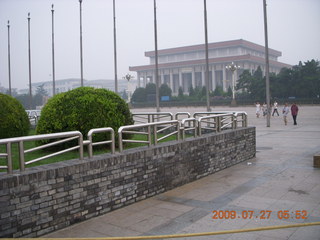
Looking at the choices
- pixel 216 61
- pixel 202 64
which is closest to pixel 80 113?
pixel 216 61

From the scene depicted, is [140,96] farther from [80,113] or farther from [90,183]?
[90,183]

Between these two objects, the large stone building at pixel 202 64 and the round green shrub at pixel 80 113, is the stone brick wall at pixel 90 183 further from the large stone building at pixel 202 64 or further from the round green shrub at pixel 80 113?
the large stone building at pixel 202 64

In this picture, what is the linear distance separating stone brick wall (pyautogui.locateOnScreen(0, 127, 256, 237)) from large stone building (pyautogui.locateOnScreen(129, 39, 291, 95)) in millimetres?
77234

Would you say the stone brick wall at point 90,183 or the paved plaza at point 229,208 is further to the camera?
the paved plaza at point 229,208

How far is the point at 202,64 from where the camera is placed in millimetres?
87938

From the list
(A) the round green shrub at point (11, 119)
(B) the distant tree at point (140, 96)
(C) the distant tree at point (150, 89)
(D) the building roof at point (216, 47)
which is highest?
(D) the building roof at point (216, 47)

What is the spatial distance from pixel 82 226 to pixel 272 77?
5442cm

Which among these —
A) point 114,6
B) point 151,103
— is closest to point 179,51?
point 151,103

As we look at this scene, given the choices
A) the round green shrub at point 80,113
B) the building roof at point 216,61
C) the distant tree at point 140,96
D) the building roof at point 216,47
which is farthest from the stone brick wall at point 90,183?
the building roof at point 216,47

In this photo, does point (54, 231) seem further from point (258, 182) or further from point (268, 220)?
point (258, 182)
